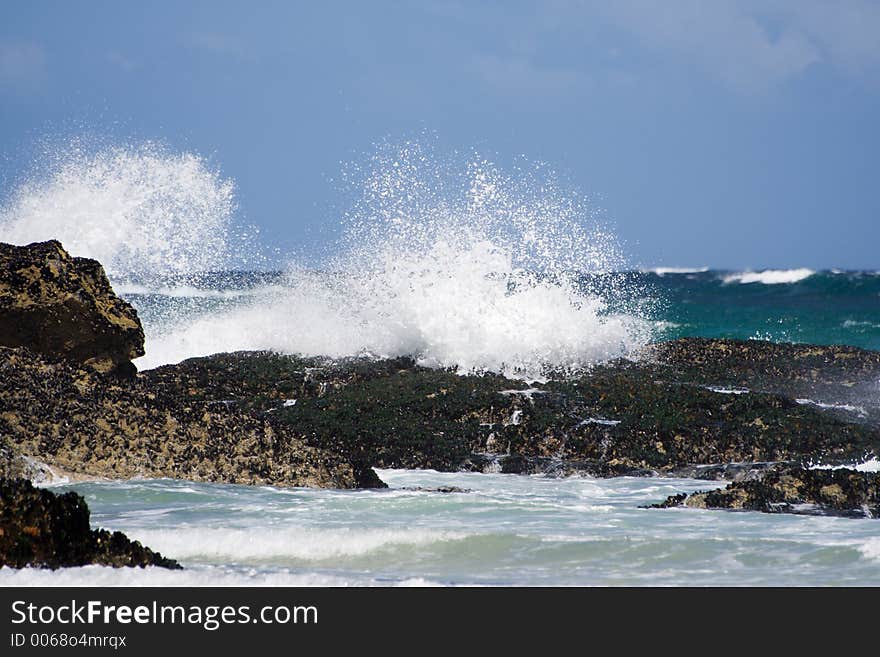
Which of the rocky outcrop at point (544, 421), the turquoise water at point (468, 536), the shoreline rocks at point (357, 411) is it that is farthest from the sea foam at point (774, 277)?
the turquoise water at point (468, 536)

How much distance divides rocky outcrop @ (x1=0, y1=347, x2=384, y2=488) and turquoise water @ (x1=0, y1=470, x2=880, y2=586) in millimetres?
344

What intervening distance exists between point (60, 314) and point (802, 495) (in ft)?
28.0

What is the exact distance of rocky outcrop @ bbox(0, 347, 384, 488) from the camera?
1092cm

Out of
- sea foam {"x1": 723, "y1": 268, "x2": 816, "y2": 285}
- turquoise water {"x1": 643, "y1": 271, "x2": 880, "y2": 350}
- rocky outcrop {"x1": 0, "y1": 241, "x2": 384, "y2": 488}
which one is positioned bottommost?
rocky outcrop {"x1": 0, "y1": 241, "x2": 384, "y2": 488}

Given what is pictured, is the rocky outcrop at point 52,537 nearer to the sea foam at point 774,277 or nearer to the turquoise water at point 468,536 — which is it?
the turquoise water at point 468,536

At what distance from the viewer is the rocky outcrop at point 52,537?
6.74 meters

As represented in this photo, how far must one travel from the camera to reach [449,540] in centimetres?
888

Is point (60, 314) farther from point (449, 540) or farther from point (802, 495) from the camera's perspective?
point (802, 495)

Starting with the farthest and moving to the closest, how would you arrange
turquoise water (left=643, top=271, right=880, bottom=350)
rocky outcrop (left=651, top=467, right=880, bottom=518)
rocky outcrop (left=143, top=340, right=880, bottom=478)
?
1. turquoise water (left=643, top=271, right=880, bottom=350)
2. rocky outcrop (left=143, top=340, right=880, bottom=478)
3. rocky outcrop (left=651, top=467, right=880, bottom=518)

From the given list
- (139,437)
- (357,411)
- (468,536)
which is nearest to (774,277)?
(357,411)

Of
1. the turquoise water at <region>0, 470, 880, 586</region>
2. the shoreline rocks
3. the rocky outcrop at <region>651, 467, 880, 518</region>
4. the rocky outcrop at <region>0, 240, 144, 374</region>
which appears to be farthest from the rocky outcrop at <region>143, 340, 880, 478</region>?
the rocky outcrop at <region>651, 467, 880, 518</region>

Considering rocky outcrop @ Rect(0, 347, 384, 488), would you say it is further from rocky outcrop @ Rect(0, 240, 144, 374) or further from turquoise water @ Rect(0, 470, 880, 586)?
rocky outcrop @ Rect(0, 240, 144, 374)

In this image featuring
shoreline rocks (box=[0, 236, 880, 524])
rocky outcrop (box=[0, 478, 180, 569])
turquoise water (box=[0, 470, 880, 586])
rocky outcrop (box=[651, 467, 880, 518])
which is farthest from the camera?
shoreline rocks (box=[0, 236, 880, 524])

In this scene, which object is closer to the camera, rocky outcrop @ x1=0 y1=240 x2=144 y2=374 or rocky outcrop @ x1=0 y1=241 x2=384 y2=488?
rocky outcrop @ x1=0 y1=241 x2=384 y2=488
